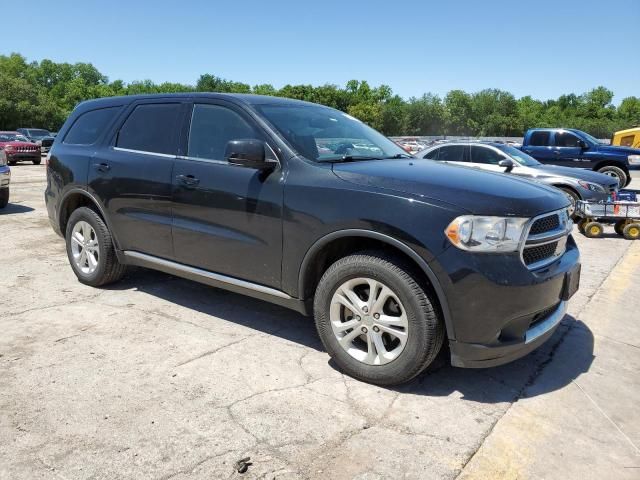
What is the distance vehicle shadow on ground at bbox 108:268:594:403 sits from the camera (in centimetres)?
325

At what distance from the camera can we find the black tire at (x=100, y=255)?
4.82 meters

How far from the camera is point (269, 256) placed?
359cm

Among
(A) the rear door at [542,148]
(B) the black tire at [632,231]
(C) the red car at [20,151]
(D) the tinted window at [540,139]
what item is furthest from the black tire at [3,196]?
(C) the red car at [20,151]

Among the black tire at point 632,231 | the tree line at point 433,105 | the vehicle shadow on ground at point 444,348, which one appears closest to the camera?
the vehicle shadow on ground at point 444,348

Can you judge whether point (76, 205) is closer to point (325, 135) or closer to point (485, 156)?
point (325, 135)

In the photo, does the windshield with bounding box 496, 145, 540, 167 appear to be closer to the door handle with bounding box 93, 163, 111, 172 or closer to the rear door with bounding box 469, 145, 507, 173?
the rear door with bounding box 469, 145, 507, 173

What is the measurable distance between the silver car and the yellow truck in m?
10.3

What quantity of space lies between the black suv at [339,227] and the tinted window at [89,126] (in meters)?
0.15

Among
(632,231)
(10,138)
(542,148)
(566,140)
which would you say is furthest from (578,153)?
(10,138)

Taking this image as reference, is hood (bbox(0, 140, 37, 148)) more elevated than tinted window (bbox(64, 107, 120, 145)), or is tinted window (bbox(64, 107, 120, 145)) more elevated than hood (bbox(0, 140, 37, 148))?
hood (bbox(0, 140, 37, 148))

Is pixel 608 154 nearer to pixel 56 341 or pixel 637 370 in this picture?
pixel 637 370

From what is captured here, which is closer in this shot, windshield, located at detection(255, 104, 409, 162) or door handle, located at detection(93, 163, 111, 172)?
windshield, located at detection(255, 104, 409, 162)

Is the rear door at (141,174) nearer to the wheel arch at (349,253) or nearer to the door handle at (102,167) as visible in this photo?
the door handle at (102,167)

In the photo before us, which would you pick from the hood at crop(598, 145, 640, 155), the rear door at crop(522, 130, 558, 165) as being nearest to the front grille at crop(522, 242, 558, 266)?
the rear door at crop(522, 130, 558, 165)
